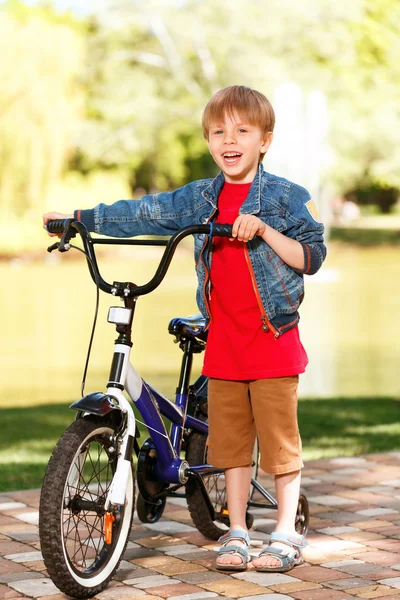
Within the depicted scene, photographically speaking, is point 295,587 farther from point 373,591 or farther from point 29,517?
point 29,517

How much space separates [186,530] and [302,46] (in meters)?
35.0

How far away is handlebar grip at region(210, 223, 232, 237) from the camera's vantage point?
339 cm

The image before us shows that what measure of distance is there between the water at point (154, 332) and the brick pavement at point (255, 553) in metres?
3.97

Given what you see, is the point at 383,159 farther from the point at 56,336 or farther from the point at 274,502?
the point at 274,502

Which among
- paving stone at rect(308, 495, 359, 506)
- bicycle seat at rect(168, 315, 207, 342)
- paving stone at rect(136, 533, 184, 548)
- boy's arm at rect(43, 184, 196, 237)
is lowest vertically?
paving stone at rect(136, 533, 184, 548)

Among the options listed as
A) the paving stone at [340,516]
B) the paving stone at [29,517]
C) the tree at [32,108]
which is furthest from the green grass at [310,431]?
the tree at [32,108]

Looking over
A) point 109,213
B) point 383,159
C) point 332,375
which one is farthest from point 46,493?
point 383,159

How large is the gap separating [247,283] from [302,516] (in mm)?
979

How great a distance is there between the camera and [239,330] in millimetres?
3617

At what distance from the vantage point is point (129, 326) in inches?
136

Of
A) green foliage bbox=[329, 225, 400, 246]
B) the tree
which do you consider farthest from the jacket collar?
green foliage bbox=[329, 225, 400, 246]

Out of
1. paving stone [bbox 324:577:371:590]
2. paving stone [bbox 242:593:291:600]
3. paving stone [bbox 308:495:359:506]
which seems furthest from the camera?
paving stone [bbox 308:495:359:506]

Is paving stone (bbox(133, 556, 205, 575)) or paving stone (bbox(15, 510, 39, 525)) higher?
paving stone (bbox(15, 510, 39, 525))

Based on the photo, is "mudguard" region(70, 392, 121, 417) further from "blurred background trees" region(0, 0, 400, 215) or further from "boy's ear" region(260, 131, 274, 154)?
"blurred background trees" region(0, 0, 400, 215)
